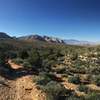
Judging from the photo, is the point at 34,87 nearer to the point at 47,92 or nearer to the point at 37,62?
the point at 47,92

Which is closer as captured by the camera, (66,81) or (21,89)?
(21,89)

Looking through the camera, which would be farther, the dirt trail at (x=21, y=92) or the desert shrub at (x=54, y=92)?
Answer: the dirt trail at (x=21, y=92)

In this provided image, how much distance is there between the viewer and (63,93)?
12891 millimetres

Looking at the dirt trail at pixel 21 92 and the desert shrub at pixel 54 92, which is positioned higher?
the desert shrub at pixel 54 92

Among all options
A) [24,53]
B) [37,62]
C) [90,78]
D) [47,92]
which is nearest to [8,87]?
[47,92]

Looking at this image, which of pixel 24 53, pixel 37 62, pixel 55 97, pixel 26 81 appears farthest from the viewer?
pixel 24 53

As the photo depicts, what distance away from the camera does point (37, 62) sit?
25578 mm

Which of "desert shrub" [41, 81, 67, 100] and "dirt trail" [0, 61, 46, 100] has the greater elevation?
"desert shrub" [41, 81, 67, 100]

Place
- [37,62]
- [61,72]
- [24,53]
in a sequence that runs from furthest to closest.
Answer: [24,53]
[37,62]
[61,72]

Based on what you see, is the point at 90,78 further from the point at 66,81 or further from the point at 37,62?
the point at 37,62

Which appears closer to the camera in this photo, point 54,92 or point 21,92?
point 54,92

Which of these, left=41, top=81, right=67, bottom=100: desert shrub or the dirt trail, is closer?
left=41, top=81, right=67, bottom=100: desert shrub

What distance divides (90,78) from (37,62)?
8.20m

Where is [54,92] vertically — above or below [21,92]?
above
